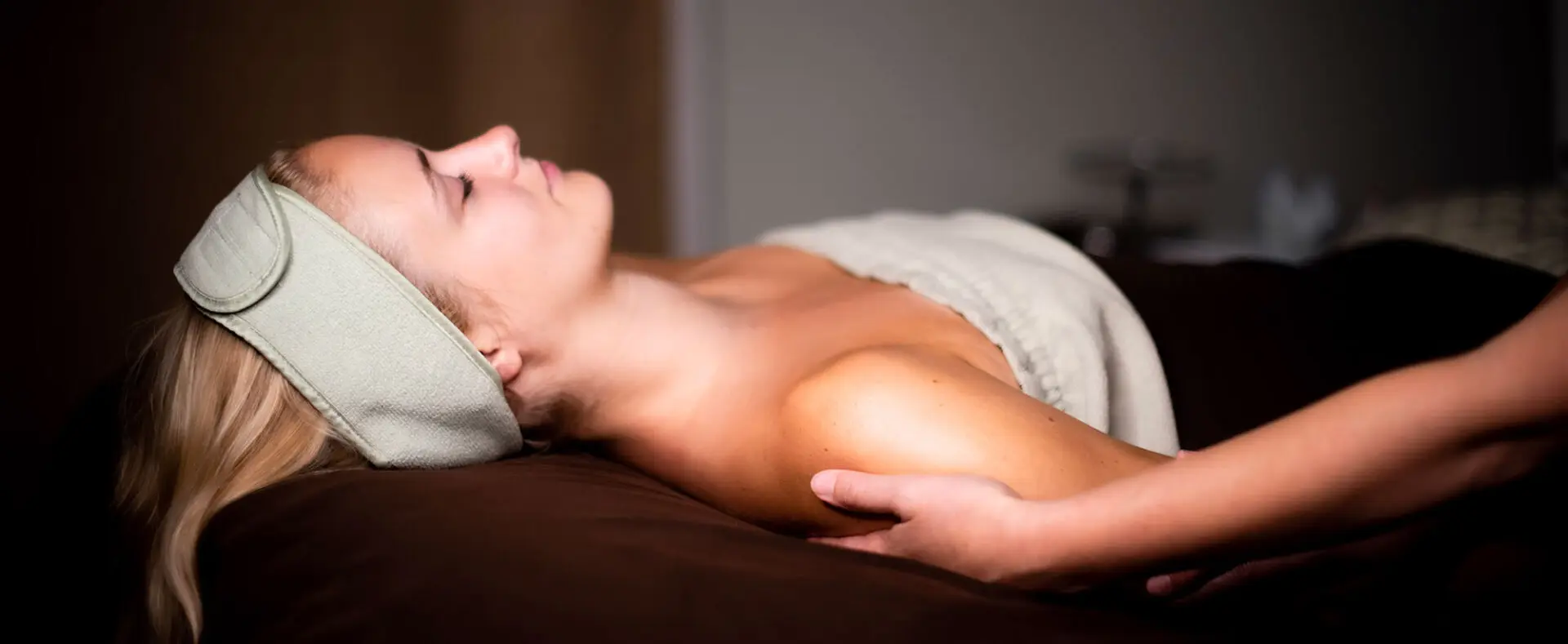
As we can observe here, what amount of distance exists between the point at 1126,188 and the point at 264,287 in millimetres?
3372

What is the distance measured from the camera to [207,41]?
1937mm

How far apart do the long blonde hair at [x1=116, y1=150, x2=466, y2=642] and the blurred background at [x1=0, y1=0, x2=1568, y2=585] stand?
2.85ft

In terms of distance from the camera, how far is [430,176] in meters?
1.09

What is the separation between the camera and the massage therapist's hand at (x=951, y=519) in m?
0.77

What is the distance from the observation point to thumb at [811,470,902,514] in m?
0.84

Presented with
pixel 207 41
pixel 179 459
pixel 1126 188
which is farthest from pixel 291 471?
pixel 1126 188

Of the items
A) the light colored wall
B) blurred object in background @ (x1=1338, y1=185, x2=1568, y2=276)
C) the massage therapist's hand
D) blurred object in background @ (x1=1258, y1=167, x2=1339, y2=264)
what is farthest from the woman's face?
blurred object in background @ (x1=1258, y1=167, x2=1339, y2=264)

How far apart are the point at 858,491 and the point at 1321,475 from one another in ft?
1.17

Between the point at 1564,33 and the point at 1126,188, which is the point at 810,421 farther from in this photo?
the point at 1564,33

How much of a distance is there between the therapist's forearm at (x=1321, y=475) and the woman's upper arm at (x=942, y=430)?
0.12 m

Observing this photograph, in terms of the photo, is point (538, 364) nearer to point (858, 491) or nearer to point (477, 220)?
point (477, 220)

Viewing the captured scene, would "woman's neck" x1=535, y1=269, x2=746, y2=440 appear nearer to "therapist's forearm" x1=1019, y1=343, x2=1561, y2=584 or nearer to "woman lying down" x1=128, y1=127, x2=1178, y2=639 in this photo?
"woman lying down" x1=128, y1=127, x2=1178, y2=639

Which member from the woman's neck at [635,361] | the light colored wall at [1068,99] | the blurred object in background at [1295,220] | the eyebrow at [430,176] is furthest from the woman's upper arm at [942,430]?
the blurred object in background at [1295,220]

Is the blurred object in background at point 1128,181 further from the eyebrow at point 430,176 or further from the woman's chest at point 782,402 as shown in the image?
the eyebrow at point 430,176
